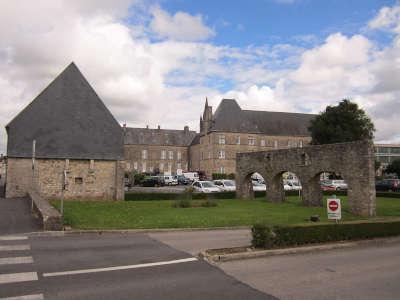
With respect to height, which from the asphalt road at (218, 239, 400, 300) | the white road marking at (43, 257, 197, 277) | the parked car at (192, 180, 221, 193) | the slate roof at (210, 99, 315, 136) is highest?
the slate roof at (210, 99, 315, 136)

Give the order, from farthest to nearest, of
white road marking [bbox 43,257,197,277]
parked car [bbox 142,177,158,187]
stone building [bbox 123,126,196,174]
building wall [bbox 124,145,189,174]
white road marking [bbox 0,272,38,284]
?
stone building [bbox 123,126,196,174], building wall [bbox 124,145,189,174], parked car [bbox 142,177,158,187], white road marking [bbox 43,257,197,277], white road marking [bbox 0,272,38,284]

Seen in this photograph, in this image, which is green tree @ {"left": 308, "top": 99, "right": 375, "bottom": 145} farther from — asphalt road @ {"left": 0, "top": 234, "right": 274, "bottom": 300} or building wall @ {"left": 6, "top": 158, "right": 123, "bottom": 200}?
asphalt road @ {"left": 0, "top": 234, "right": 274, "bottom": 300}

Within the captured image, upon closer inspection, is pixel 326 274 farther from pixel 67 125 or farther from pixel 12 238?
pixel 67 125

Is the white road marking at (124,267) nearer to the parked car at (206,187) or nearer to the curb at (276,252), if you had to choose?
the curb at (276,252)

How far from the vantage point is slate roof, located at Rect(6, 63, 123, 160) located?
28625 mm

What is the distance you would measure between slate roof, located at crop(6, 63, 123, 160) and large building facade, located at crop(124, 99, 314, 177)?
43.2m

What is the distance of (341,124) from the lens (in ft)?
180

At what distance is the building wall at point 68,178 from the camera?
1093 inches

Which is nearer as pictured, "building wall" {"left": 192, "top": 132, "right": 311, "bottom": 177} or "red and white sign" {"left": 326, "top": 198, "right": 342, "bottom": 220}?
"red and white sign" {"left": 326, "top": 198, "right": 342, "bottom": 220}

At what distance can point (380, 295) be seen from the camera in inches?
279

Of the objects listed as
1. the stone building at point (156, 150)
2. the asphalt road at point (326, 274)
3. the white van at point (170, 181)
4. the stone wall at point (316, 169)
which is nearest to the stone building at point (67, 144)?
the stone wall at point (316, 169)

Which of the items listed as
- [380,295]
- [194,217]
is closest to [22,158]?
[194,217]

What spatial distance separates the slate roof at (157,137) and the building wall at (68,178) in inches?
2383

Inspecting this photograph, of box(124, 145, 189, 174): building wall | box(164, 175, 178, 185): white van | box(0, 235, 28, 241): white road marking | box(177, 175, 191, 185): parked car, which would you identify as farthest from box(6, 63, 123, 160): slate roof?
box(124, 145, 189, 174): building wall
